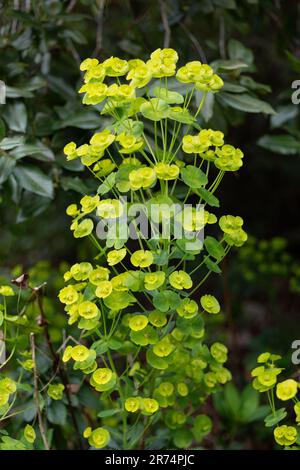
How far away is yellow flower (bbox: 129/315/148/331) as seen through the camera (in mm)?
1144

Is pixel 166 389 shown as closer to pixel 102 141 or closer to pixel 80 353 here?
pixel 80 353

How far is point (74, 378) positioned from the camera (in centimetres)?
157

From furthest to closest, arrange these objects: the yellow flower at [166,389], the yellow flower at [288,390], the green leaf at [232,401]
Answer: the green leaf at [232,401] → the yellow flower at [166,389] → the yellow flower at [288,390]

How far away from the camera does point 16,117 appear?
1.60m

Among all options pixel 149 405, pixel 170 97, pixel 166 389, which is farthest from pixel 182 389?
pixel 170 97

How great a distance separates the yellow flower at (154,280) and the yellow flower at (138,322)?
7 centimetres

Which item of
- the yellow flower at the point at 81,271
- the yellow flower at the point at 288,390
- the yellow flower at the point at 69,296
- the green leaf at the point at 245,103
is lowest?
the yellow flower at the point at 288,390

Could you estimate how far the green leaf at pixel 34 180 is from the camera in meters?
1.51

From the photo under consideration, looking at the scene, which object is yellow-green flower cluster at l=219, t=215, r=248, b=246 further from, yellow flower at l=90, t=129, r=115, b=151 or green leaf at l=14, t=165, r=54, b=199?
green leaf at l=14, t=165, r=54, b=199

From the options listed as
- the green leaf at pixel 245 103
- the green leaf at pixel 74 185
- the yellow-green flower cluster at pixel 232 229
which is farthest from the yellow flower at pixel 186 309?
the green leaf at pixel 245 103

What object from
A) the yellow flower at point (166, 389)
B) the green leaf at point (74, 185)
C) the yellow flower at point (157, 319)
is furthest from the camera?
the green leaf at point (74, 185)

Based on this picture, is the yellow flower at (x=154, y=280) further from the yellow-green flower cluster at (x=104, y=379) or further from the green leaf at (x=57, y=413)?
the green leaf at (x=57, y=413)

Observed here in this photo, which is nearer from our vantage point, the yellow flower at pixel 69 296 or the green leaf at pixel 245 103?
the yellow flower at pixel 69 296

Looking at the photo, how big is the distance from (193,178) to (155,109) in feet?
0.44
